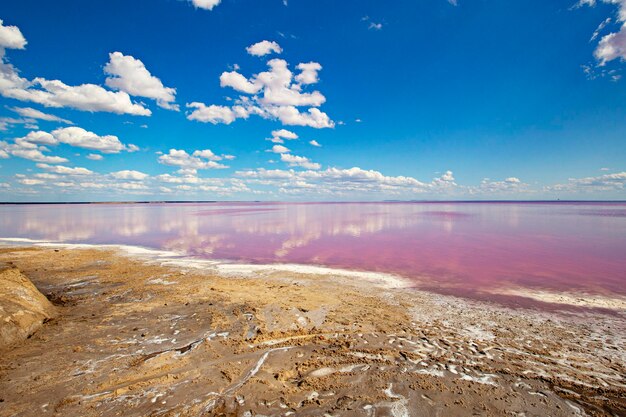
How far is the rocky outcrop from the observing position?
6.52 metres

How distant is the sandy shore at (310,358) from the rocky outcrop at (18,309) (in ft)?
1.06

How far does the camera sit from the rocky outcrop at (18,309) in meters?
6.52

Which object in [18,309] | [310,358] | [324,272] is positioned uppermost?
[18,309]

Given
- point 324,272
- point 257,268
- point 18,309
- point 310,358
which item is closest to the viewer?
point 310,358

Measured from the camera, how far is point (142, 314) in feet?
27.3

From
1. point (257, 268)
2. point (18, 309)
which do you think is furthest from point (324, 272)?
point (18, 309)

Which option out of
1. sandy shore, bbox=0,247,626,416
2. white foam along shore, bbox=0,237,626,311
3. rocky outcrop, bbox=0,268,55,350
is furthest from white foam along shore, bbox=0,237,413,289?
rocky outcrop, bbox=0,268,55,350

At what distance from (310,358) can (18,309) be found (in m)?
7.35

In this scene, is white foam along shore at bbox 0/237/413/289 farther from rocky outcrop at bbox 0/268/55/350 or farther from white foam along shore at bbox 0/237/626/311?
rocky outcrop at bbox 0/268/55/350

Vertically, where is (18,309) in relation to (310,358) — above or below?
above

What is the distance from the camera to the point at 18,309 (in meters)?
7.18

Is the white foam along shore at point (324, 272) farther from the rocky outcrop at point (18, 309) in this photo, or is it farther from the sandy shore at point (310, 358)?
the rocky outcrop at point (18, 309)

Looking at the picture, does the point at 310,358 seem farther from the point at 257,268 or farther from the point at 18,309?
the point at 257,268

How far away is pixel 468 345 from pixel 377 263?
9328 mm
